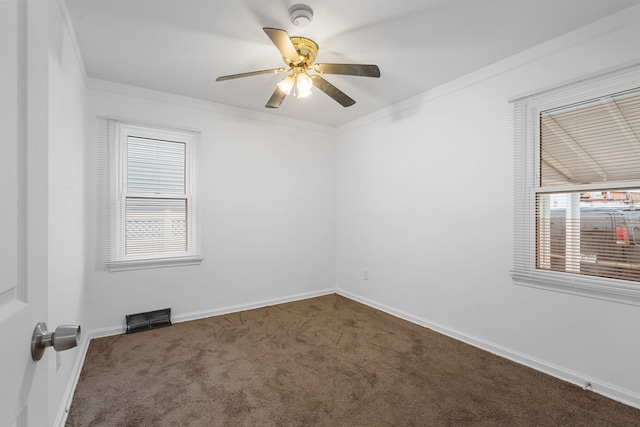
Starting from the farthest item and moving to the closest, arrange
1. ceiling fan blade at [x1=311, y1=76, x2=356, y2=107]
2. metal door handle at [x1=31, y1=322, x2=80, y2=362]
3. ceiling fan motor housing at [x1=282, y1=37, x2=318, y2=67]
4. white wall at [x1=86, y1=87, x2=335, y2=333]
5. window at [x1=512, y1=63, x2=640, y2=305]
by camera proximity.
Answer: white wall at [x1=86, y1=87, x2=335, y2=333]
ceiling fan blade at [x1=311, y1=76, x2=356, y2=107]
ceiling fan motor housing at [x1=282, y1=37, x2=318, y2=67]
window at [x1=512, y1=63, x2=640, y2=305]
metal door handle at [x1=31, y1=322, x2=80, y2=362]

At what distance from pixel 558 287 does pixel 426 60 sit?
2134 mm

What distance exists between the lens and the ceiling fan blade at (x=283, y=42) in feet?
6.14

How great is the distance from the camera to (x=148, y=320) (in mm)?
3273

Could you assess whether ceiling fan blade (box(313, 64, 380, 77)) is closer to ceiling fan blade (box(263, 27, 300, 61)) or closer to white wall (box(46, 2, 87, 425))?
ceiling fan blade (box(263, 27, 300, 61))

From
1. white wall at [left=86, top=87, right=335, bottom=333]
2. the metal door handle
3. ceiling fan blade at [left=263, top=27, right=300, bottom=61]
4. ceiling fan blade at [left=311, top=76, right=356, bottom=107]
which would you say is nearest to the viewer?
the metal door handle

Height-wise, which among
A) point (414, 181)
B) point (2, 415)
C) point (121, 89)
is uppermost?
point (121, 89)

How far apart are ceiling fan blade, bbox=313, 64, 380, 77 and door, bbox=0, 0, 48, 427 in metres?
1.87

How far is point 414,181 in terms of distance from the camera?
3545 mm

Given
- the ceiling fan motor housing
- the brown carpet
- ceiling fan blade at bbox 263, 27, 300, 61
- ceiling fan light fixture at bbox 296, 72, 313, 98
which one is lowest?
the brown carpet

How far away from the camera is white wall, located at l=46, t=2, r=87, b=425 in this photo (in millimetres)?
1713

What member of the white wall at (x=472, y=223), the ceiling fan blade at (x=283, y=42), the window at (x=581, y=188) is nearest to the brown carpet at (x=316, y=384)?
the white wall at (x=472, y=223)

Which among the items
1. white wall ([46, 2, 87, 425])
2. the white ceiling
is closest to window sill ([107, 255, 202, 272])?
white wall ([46, 2, 87, 425])

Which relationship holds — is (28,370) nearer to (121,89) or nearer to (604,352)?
(604,352)

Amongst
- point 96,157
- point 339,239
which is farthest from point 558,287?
point 96,157
